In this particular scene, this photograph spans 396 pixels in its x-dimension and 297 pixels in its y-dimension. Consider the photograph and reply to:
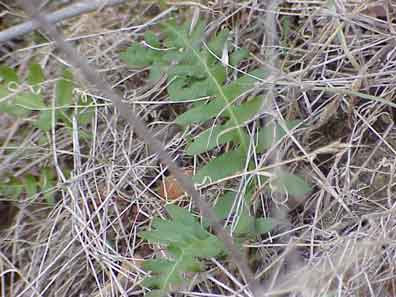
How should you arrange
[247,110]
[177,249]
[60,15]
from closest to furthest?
[177,249] → [247,110] → [60,15]

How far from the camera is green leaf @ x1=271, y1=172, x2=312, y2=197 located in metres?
1.51

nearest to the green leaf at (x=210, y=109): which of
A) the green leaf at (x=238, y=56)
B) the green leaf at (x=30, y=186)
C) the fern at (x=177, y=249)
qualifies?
the green leaf at (x=238, y=56)

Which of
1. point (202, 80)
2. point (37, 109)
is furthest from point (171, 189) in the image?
point (37, 109)

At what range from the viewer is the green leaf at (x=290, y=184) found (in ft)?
4.95

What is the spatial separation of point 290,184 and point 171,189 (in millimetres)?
289

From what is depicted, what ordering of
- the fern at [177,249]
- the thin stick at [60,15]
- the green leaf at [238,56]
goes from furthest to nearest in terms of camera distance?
the thin stick at [60,15], the green leaf at [238,56], the fern at [177,249]

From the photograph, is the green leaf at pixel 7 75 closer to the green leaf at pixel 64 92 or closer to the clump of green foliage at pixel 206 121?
the green leaf at pixel 64 92

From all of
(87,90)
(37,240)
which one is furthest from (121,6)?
(37,240)

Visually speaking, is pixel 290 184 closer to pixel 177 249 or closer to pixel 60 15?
pixel 177 249

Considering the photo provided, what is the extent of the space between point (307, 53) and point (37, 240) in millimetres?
762

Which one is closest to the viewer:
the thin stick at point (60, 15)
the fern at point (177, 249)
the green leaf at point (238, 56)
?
the fern at point (177, 249)

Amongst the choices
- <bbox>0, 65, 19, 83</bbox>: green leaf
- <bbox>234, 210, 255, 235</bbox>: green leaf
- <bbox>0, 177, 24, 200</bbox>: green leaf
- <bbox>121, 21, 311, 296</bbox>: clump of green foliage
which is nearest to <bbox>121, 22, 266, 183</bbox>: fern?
<bbox>121, 21, 311, 296</bbox>: clump of green foliage

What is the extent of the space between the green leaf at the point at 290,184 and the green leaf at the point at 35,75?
65 cm

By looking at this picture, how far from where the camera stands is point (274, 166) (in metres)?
1.52
